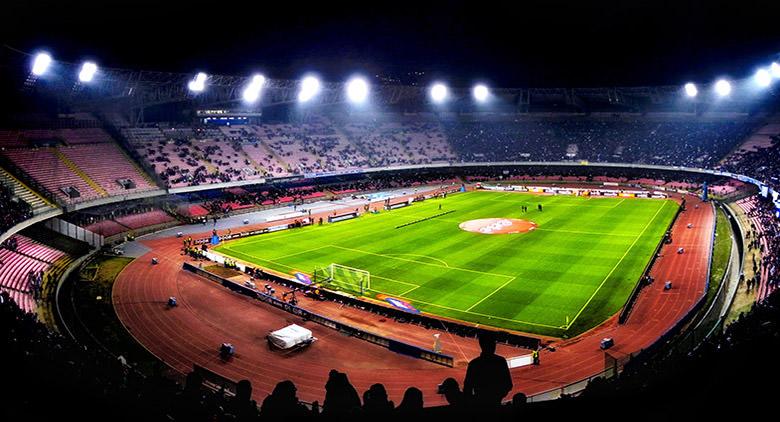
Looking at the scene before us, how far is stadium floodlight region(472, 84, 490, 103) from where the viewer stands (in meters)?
99.5

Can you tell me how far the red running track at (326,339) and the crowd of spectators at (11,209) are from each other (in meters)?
7.95

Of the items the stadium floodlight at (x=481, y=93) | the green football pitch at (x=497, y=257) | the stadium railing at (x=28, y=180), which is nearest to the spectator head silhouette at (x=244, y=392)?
the green football pitch at (x=497, y=257)

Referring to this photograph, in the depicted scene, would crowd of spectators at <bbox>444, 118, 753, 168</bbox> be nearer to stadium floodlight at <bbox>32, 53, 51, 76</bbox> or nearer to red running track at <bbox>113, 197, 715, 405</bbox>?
red running track at <bbox>113, 197, 715, 405</bbox>

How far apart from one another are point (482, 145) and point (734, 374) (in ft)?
323

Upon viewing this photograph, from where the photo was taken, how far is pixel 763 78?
7094 cm

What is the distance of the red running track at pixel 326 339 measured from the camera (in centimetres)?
2098

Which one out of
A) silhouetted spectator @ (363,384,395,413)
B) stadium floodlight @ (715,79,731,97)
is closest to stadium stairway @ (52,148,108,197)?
silhouetted spectator @ (363,384,395,413)

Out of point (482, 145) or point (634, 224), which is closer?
point (634, 224)

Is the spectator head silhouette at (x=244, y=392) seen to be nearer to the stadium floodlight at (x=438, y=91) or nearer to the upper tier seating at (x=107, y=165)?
the upper tier seating at (x=107, y=165)

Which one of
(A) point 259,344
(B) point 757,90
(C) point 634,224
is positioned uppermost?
(B) point 757,90

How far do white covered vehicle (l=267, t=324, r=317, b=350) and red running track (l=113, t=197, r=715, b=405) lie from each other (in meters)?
0.44

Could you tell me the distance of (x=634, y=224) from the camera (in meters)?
49.7

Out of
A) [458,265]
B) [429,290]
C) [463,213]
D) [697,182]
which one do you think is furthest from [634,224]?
[697,182]

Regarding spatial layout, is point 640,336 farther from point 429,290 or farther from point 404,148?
point 404,148
